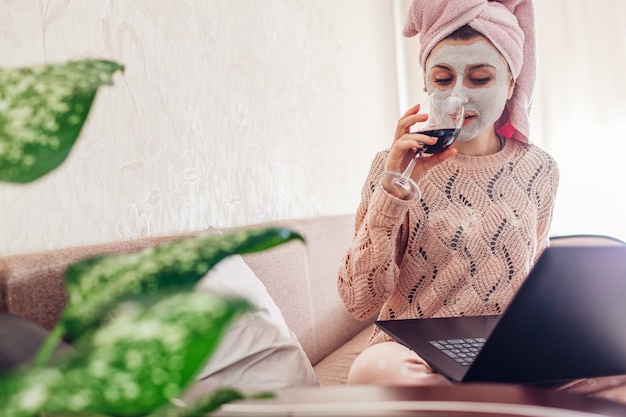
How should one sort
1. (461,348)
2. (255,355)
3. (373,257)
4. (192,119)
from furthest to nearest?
(192,119) < (373,257) < (255,355) < (461,348)

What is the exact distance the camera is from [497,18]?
1.48 metres

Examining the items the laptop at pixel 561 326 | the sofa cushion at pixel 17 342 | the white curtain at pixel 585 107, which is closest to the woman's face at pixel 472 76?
the laptop at pixel 561 326

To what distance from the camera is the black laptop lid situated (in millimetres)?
763

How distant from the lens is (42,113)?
423 millimetres

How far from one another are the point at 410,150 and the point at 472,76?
0.92 feet

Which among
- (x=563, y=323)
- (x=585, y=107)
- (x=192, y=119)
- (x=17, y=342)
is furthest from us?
(x=585, y=107)

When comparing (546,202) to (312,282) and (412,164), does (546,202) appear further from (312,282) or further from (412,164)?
(312,282)

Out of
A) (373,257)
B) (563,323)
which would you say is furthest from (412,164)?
(563,323)

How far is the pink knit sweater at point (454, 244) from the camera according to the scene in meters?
1.36

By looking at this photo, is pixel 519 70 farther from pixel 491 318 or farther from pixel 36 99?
pixel 36 99

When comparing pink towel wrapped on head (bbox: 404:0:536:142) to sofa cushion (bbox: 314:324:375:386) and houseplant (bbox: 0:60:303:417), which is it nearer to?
sofa cushion (bbox: 314:324:375:386)

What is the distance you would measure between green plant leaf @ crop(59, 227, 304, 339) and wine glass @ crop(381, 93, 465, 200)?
922 millimetres

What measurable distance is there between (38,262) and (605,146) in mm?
2858

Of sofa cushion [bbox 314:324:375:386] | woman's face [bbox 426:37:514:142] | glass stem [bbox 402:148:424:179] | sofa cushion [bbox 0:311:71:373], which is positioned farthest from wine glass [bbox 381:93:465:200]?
sofa cushion [bbox 0:311:71:373]
